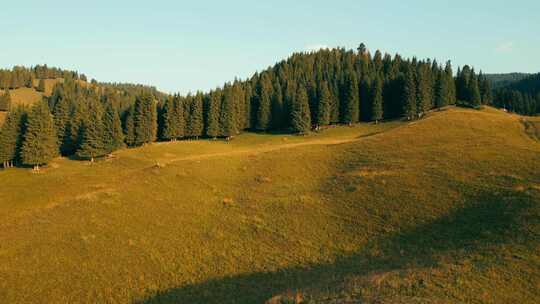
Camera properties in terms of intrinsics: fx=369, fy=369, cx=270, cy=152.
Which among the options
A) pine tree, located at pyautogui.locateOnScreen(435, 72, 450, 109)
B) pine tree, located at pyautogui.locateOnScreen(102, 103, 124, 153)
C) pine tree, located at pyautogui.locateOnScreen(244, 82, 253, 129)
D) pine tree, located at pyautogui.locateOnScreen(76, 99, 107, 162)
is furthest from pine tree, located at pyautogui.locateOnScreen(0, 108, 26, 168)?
pine tree, located at pyautogui.locateOnScreen(435, 72, 450, 109)

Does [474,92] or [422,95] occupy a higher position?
[474,92]

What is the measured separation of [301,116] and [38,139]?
65231 millimetres

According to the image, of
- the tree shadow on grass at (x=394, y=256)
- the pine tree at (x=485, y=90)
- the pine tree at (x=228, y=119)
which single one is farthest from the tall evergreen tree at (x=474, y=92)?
the tree shadow on grass at (x=394, y=256)

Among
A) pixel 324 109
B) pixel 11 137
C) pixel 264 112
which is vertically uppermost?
pixel 324 109

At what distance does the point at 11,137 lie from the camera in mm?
80250

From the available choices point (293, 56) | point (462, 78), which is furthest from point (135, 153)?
point (293, 56)

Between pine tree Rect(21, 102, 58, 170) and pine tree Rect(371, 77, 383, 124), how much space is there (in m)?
85.0

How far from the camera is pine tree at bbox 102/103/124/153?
8874 centimetres

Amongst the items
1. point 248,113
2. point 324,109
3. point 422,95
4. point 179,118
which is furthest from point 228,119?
point 422,95

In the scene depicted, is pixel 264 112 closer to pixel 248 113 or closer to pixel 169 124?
pixel 248 113

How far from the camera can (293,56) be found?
199875 mm

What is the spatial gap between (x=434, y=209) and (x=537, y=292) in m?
13.1

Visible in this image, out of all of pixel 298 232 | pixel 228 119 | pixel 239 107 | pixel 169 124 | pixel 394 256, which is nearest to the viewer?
pixel 394 256

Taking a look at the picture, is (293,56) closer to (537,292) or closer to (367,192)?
(367,192)
